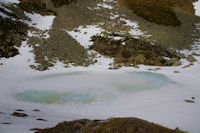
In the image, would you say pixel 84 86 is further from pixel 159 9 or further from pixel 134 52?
pixel 159 9

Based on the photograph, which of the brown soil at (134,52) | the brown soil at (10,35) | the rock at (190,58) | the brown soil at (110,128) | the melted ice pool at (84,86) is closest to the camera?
the brown soil at (110,128)

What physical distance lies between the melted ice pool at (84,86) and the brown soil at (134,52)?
8.83 ft

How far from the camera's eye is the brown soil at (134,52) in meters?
15.8

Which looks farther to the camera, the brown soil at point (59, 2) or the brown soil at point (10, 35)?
the brown soil at point (59, 2)

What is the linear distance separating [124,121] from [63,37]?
15.0 meters

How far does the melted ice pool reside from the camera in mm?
9266

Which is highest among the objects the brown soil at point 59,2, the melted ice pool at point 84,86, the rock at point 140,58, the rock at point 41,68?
the brown soil at point 59,2

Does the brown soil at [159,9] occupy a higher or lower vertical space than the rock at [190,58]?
higher

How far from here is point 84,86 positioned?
1073 cm

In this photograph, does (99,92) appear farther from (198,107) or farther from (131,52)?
(131,52)

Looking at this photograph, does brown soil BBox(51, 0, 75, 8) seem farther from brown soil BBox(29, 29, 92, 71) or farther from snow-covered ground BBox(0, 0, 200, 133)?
snow-covered ground BBox(0, 0, 200, 133)

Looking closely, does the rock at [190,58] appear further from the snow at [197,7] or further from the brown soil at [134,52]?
the snow at [197,7]

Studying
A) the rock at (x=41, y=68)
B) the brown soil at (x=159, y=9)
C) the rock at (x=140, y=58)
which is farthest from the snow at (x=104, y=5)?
the rock at (x=41, y=68)

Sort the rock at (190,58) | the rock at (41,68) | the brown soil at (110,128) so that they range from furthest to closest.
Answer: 1. the rock at (190,58)
2. the rock at (41,68)
3. the brown soil at (110,128)
